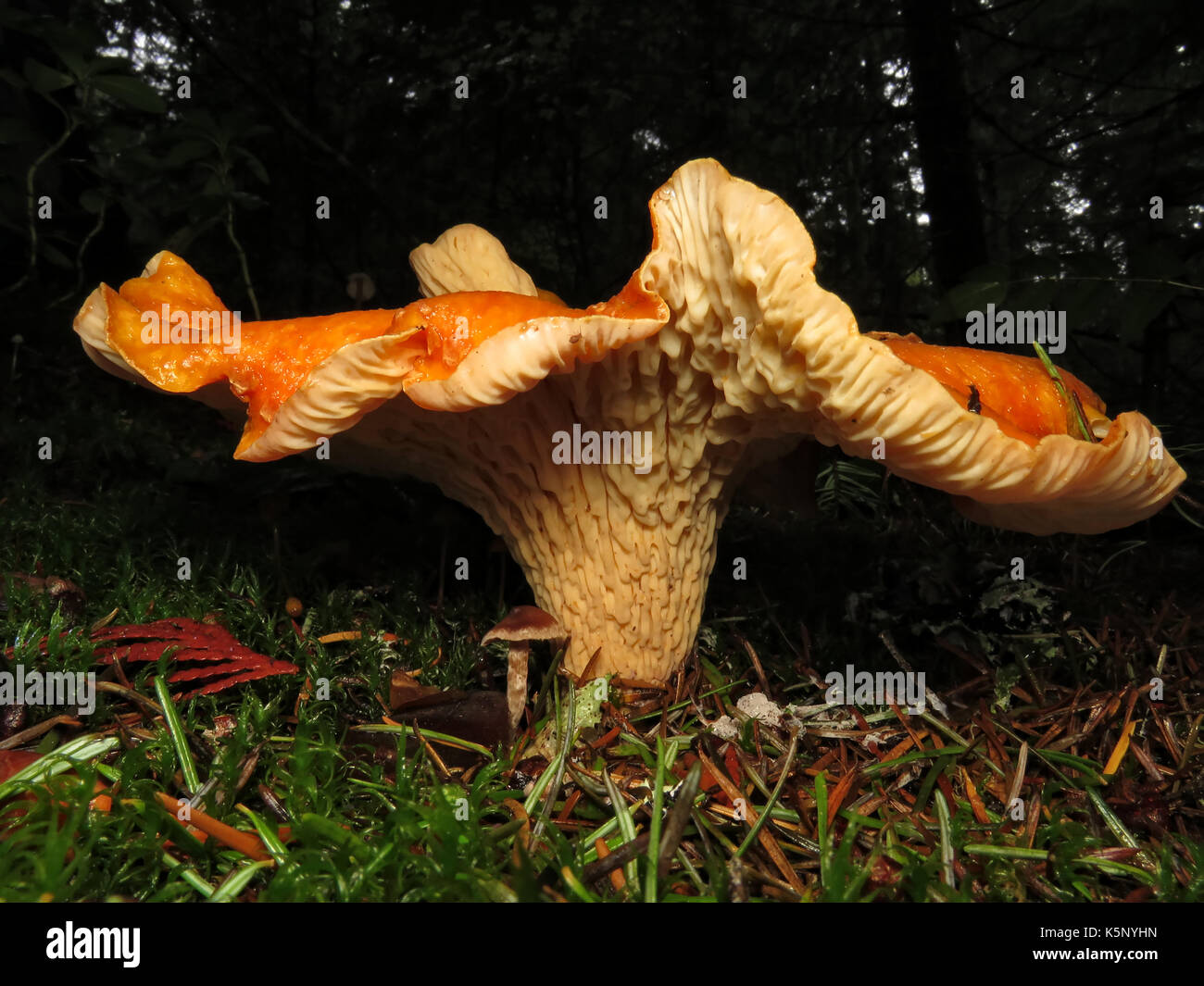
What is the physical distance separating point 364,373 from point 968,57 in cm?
798

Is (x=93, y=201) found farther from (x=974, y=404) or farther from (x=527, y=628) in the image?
(x=974, y=404)

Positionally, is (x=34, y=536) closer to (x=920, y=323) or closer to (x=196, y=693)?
(x=196, y=693)

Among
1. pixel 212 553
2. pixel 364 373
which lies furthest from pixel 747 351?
pixel 212 553

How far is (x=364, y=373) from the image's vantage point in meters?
1.77
